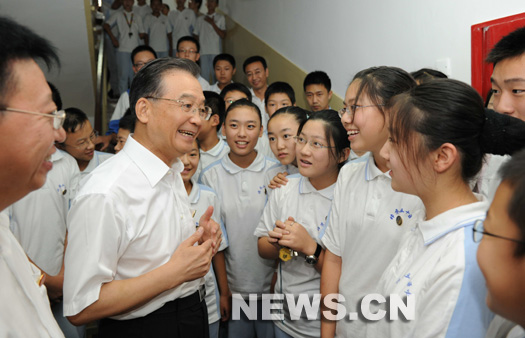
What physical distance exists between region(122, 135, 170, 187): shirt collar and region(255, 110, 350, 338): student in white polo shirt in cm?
67

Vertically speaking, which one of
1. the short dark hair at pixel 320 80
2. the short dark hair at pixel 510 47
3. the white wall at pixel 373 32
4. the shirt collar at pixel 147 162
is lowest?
the shirt collar at pixel 147 162

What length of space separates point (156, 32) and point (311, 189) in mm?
5971

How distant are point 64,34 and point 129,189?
14.3 ft

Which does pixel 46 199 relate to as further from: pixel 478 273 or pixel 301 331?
pixel 478 273

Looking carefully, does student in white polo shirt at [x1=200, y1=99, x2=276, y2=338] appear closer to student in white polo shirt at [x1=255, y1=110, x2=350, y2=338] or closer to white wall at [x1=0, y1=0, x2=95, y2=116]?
student in white polo shirt at [x1=255, y1=110, x2=350, y2=338]

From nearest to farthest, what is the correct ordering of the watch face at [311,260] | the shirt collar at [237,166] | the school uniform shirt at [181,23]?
the watch face at [311,260], the shirt collar at [237,166], the school uniform shirt at [181,23]

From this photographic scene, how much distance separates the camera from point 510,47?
1489 mm

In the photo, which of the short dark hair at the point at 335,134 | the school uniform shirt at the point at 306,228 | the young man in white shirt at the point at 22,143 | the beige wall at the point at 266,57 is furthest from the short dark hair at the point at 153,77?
the beige wall at the point at 266,57

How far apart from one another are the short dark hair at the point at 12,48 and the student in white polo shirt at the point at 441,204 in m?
0.99

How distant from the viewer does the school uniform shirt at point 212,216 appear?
2207mm

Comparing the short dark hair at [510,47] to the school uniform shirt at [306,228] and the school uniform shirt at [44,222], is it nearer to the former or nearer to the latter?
the school uniform shirt at [306,228]

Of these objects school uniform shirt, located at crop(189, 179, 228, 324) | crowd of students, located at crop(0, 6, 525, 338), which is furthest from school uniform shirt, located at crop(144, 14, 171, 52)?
school uniform shirt, located at crop(189, 179, 228, 324)

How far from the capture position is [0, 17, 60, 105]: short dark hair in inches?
34.1

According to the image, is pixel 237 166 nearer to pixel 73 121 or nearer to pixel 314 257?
pixel 314 257
